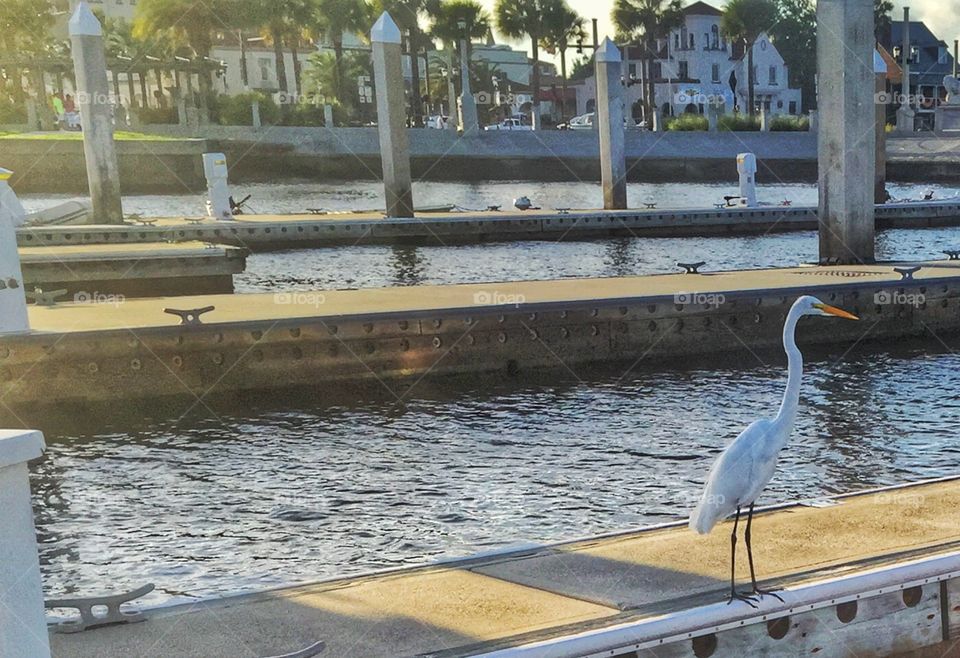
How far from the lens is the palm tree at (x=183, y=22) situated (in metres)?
77.6

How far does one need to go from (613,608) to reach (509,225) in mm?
29156

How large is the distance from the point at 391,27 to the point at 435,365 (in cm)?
1915

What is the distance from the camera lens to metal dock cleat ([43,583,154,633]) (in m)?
6.21

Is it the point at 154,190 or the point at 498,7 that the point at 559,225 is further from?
the point at 498,7

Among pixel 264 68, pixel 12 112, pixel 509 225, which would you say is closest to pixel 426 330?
pixel 509 225

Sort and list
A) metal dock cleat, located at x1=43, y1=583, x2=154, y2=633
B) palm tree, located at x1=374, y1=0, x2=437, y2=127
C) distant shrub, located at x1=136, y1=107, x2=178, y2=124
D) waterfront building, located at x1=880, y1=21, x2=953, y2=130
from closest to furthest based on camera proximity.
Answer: metal dock cleat, located at x1=43, y1=583, x2=154, y2=633 → distant shrub, located at x1=136, y1=107, x2=178, y2=124 → palm tree, located at x1=374, y1=0, x2=437, y2=127 → waterfront building, located at x1=880, y1=21, x2=953, y2=130

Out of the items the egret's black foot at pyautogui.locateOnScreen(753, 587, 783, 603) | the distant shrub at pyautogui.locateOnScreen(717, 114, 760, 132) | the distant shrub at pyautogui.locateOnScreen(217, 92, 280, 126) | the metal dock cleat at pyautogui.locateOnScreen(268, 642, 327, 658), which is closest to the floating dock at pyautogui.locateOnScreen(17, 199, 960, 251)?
the metal dock cleat at pyautogui.locateOnScreen(268, 642, 327, 658)

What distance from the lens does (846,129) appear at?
858 inches

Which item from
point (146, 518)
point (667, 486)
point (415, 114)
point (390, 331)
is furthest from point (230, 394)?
point (415, 114)

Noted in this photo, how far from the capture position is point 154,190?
70.4 metres

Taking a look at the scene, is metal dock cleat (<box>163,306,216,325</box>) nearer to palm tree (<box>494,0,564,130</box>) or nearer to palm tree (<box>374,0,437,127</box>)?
palm tree (<box>374,0,437,127</box>)

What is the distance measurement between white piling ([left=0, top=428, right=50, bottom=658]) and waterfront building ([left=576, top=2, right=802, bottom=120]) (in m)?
109

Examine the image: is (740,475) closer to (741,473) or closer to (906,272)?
(741,473)

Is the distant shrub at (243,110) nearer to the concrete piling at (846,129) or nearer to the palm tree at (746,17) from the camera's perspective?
the palm tree at (746,17)
